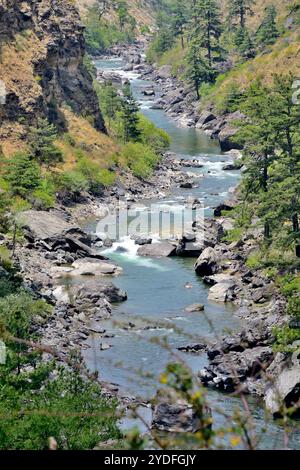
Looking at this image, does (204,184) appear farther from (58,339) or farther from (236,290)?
(58,339)

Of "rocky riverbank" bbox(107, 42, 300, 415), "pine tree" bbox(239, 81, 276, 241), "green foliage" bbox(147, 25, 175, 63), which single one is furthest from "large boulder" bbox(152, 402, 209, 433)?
"green foliage" bbox(147, 25, 175, 63)

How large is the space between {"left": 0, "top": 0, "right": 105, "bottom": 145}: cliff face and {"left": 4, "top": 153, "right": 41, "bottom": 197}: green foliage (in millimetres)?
7555

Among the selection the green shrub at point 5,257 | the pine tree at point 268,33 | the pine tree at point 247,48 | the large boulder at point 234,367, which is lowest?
the large boulder at point 234,367

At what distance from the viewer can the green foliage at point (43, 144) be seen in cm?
7656

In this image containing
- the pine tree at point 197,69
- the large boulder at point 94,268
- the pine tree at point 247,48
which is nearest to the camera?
the large boulder at point 94,268

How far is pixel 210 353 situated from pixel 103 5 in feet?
517

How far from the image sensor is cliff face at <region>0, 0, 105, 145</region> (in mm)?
79438

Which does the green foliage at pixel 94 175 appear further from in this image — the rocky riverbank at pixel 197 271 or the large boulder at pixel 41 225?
the large boulder at pixel 41 225

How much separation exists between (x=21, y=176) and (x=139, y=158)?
21133mm

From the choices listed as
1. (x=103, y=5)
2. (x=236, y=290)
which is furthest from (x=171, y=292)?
(x=103, y=5)

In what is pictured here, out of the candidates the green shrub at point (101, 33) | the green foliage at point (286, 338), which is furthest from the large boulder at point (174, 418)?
the green shrub at point (101, 33)

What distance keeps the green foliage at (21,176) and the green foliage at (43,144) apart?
20.6 ft

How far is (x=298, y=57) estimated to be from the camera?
112m

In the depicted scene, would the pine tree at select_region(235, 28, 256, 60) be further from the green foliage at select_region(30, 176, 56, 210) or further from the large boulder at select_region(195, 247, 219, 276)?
the large boulder at select_region(195, 247, 219, 276)
